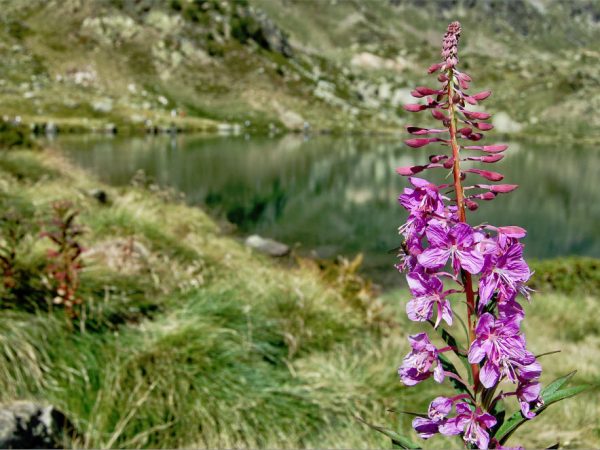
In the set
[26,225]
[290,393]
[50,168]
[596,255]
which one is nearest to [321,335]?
[290,393]

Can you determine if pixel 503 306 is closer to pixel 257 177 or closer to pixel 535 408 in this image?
pixel 535 408

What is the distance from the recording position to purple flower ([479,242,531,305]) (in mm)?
1783

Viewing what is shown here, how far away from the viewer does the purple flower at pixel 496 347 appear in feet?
5.83

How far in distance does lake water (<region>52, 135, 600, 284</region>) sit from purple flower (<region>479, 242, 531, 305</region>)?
56.4 feet

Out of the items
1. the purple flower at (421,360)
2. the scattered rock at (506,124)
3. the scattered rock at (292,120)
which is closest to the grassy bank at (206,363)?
the purple flower at (421,360)

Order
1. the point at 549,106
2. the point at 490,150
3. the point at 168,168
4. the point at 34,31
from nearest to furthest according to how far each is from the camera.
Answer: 1. the point at 490,150
2. the point at 168,168
3. the point at 34,31
4. the point at 549,106

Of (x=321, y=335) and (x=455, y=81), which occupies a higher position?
(x=455, y=81)

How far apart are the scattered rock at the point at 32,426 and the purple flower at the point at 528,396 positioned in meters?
4.06

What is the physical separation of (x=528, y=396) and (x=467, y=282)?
45cm

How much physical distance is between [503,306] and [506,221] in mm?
30258

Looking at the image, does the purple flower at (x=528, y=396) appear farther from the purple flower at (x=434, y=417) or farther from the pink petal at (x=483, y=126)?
the pink petal at (x=483, y=126)

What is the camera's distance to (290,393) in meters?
6.03

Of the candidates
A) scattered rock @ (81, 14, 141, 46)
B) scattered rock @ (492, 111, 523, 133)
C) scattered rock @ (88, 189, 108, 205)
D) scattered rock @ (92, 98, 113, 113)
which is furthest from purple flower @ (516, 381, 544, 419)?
scattered rock @ (492, 111, 523, 133)

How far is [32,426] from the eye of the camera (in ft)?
15.2
